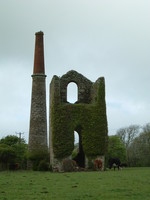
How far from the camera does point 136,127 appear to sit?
69875mm

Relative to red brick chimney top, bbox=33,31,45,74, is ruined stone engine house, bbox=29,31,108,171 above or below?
below

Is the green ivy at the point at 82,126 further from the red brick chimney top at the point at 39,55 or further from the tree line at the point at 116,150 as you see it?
the red brick chimney top at the point at 39,55

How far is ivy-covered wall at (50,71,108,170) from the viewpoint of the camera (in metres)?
29.4

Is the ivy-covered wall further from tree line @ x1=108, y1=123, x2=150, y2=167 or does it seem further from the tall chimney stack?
tree line @ x1=108, y1=123, x2=150, y2=167

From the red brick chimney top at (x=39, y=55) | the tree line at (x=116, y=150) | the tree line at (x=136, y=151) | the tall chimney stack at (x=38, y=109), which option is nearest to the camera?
the tree line at (x=116, y=150)

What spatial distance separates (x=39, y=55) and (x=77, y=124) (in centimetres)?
1471

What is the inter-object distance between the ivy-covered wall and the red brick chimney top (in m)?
10.7

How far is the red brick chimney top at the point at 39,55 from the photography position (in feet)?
136

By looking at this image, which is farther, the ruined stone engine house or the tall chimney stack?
the tall chimney stack

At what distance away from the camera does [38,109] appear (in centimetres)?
4056

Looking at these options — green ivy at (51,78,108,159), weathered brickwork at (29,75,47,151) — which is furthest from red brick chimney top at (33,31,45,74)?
green ivy at (51,78,108,159)

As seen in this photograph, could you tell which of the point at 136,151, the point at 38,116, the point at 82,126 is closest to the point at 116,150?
the point at 136,151

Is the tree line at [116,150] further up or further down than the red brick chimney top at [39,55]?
further down

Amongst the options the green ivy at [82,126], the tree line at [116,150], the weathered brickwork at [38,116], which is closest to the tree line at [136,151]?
the tree line at [116,150]
